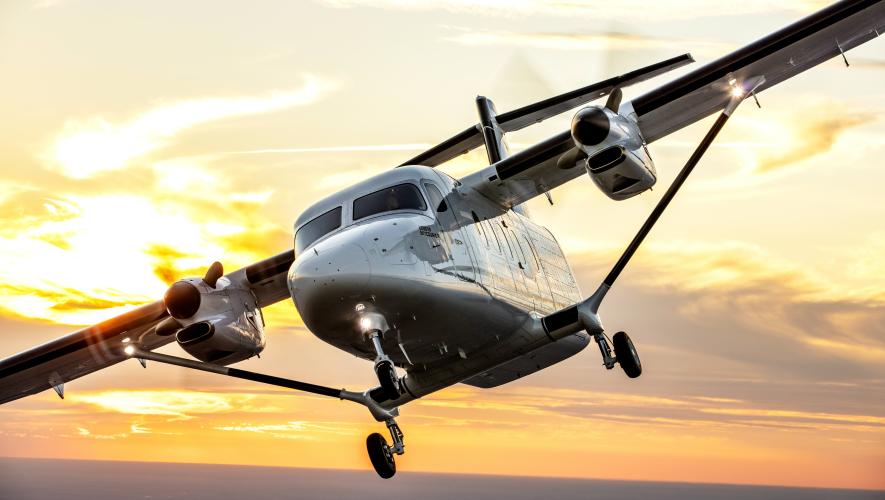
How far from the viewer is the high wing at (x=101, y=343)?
17531 mm

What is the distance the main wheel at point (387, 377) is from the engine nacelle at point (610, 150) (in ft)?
13.6

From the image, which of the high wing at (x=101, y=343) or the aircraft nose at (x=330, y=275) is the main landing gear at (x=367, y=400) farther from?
the aircraft nose at (x=330, y=275)

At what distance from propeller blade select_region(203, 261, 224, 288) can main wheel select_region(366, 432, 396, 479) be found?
3.67 m

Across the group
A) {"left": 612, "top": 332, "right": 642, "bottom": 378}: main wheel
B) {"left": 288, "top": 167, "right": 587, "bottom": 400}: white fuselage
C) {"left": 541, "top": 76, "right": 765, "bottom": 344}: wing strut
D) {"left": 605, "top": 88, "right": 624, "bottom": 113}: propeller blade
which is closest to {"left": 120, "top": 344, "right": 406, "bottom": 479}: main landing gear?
{"left": 288, "top": 167, "right": 587, "bottom": 400}: white fuselage

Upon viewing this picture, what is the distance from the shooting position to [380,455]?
15.5m

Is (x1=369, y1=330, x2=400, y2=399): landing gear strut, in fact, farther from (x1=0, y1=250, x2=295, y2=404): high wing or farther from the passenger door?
(x1=0, y1=250, x2=295, y2=404): high wing

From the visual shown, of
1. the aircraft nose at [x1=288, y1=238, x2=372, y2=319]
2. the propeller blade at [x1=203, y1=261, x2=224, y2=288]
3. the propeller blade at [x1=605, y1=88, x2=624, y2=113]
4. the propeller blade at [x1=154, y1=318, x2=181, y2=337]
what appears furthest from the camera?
the propeller blade at [x1=154, y1=318, x2=181, y2=337]

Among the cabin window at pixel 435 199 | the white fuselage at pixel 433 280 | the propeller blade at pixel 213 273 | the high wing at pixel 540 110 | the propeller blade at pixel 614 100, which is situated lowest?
the white fuselage at pixel 433 280

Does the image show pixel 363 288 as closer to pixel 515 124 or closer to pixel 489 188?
pixel 489 188

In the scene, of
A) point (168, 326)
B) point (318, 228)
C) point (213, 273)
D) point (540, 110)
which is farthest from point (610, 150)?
point (168, 326)

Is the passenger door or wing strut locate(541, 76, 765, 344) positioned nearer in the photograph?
the passenger door

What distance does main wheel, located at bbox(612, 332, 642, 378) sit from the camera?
48.6ft

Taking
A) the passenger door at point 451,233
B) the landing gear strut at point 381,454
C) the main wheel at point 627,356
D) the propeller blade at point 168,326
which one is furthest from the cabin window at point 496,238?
the propeller blade at point 168,326

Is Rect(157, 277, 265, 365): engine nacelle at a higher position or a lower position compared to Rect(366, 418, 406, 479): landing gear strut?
higher
